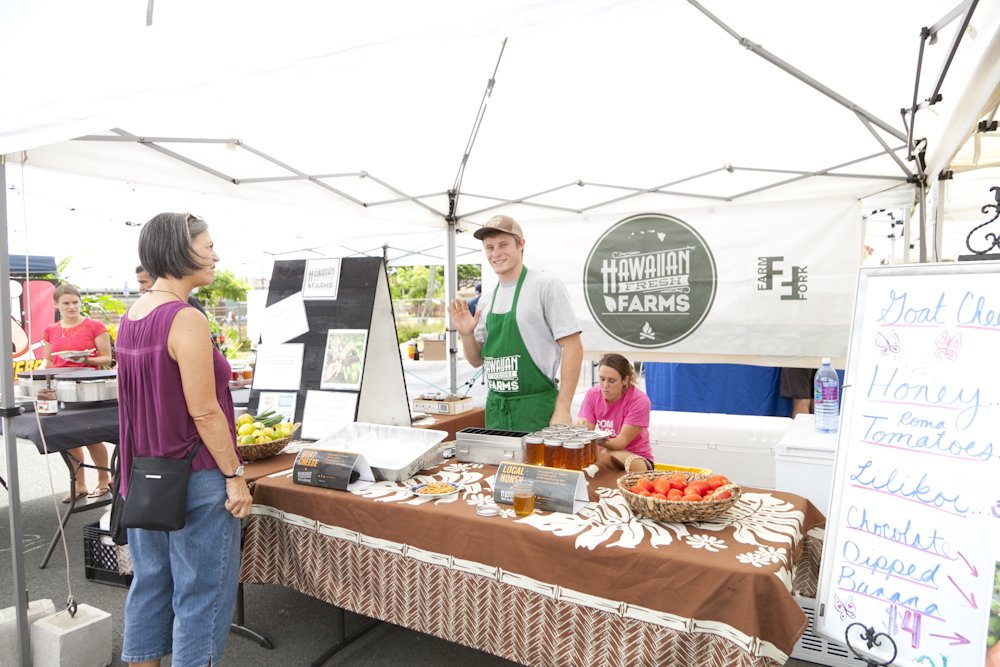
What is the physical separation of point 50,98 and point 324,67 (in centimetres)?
90

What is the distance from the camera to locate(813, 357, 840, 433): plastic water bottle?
7.53 feet

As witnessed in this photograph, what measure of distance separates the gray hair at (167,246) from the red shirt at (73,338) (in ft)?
10.8

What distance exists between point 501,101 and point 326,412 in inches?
78.4

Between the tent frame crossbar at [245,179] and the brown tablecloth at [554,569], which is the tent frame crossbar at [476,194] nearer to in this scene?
the tent frame crossbar at [245,179]

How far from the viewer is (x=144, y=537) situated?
5.43 feet

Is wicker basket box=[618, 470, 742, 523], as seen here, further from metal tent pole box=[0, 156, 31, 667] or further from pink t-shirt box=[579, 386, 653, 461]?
metal tent pole box=[0, 156, 31, 667]

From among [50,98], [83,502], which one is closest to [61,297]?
[83,502]

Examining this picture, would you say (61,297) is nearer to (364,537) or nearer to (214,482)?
(214,482)

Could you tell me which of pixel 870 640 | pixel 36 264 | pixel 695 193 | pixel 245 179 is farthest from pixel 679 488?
pixel 36 264

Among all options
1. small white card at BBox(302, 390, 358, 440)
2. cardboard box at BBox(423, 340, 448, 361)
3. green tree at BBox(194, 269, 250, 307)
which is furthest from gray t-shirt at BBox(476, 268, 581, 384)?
green tree at BBox(194, 269, 250, 307)

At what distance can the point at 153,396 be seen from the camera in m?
1.59

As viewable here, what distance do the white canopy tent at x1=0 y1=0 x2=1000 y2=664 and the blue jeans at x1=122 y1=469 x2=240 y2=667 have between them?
101 cm

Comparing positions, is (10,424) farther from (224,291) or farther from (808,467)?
(224,291)

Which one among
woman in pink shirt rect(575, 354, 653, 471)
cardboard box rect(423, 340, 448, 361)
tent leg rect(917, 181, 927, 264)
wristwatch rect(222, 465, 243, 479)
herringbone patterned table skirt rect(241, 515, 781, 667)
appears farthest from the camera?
cardboard box rect(423, 340, 448, 361)
